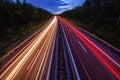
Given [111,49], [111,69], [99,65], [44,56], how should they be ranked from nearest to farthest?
[111,69] → [99,65] → [44,56] → [111,49]

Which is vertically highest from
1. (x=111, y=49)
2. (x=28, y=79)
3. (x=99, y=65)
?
(x=28, y=79)

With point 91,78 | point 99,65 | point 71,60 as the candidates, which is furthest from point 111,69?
point 71,60

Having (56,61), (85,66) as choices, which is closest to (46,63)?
(56,61)

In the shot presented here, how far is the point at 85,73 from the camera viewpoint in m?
15.7

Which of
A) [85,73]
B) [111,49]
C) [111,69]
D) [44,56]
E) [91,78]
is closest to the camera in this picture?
[91,78]

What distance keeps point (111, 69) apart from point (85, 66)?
2224mm

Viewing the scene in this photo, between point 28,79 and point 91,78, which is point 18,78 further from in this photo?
point 91,78

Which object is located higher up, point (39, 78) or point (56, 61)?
point (39, 78)

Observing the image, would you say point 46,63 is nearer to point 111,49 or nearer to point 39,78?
point 39,78

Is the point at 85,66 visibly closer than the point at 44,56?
Yes

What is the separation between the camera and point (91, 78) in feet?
47.5

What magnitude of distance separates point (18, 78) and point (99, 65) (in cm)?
718

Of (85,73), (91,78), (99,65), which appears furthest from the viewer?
(99,65)

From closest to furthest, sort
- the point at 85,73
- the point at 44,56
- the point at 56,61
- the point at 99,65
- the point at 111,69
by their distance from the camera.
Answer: the point at 85,73, the point at 111,69, the point at 99,65, the point at 56,61, the point at 44,56
